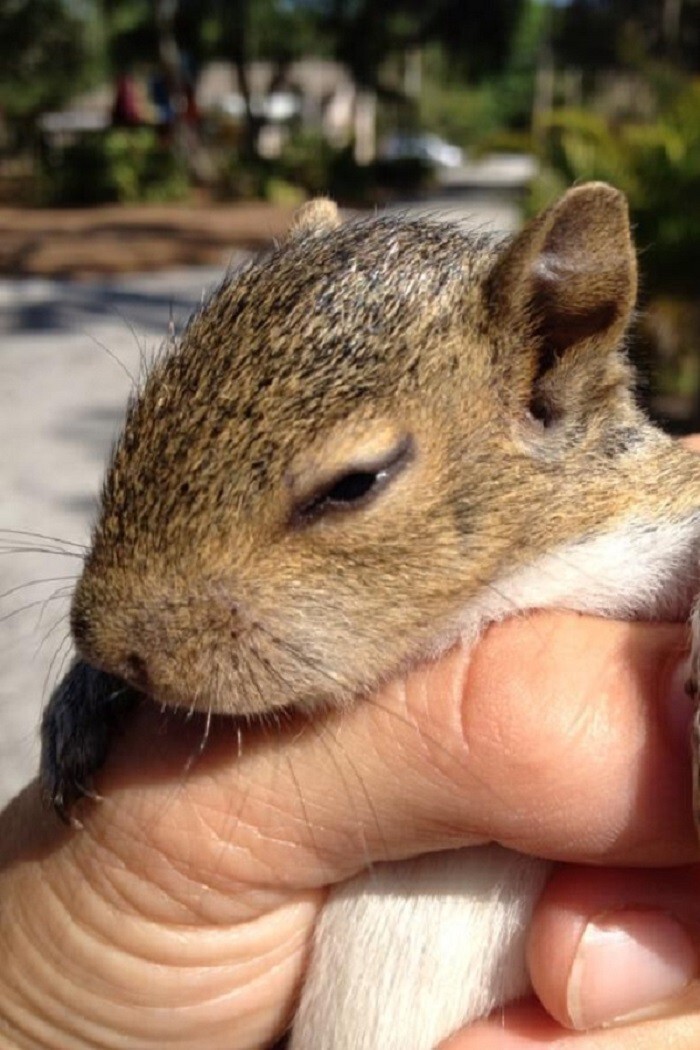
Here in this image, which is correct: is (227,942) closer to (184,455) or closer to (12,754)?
(184,455)

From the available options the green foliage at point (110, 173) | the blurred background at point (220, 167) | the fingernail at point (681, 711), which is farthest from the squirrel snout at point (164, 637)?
the green foliage at point (110, 173)

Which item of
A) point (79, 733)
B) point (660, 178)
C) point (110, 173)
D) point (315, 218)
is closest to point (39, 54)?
point (110, 173)

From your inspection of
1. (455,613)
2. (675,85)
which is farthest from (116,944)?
(675,85)

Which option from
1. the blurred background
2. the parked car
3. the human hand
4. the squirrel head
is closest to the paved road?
the blurred background

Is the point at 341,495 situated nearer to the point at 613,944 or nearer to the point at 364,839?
the point at 364,839

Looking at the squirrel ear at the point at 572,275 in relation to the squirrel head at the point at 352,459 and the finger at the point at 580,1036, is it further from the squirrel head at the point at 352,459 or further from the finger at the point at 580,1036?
the finger at the point at 580,1036

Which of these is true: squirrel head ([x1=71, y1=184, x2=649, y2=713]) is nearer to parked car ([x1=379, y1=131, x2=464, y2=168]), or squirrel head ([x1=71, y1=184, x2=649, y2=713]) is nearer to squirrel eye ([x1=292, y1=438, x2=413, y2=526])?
squirrel eye ([x1=292, y1=438, x2=413, y2=526])
